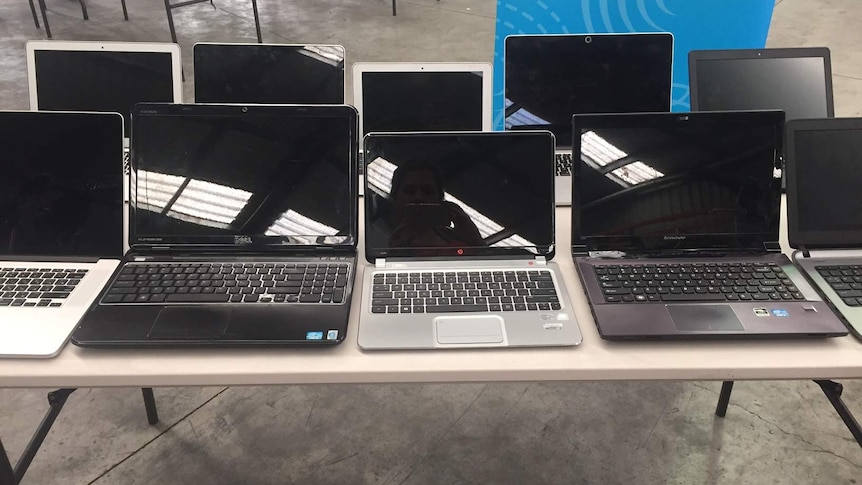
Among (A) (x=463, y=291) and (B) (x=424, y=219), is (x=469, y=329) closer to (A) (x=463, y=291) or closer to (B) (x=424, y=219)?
(A) (x=463, y=291)

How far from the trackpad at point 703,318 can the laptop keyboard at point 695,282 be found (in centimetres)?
3

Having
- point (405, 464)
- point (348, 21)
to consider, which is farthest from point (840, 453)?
point (348, 21)

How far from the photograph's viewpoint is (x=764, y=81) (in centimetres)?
148

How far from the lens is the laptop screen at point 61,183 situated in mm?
1157

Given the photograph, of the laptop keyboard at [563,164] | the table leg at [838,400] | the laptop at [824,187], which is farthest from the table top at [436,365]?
the laptop keyboard at [563,164]

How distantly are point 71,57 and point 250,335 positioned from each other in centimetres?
105

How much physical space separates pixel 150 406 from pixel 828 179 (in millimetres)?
1794

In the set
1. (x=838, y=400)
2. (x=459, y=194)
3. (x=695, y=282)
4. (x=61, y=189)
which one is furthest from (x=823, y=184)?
(x=61, y=189)

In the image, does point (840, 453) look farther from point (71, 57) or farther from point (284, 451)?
point (71, 57)

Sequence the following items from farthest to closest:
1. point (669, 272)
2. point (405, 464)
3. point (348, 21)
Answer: point (348, 21), point (405, 464), point (669, 272)

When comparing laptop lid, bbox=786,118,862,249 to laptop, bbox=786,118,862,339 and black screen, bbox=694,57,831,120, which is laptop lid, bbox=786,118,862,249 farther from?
black screen, bbox=694,57,831,120

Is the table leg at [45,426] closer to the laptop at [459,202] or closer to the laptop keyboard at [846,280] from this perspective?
the laptop at [459,202]

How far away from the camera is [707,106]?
58.0 inches

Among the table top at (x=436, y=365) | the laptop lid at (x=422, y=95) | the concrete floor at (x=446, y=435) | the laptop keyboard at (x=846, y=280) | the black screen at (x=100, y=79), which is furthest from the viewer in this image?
the concrete floor at (x=446, y=435)
